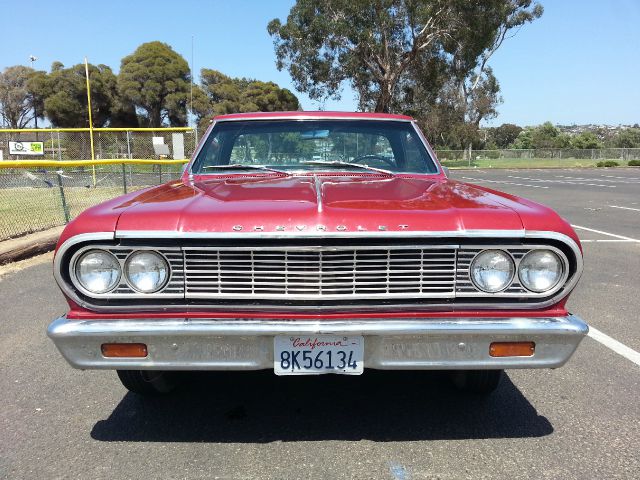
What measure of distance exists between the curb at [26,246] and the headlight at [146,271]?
5569mm

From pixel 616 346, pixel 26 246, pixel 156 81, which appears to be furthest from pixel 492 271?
pixel 156 81

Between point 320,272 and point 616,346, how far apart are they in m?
2.83

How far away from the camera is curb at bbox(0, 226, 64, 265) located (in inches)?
283

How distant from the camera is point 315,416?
118 inches

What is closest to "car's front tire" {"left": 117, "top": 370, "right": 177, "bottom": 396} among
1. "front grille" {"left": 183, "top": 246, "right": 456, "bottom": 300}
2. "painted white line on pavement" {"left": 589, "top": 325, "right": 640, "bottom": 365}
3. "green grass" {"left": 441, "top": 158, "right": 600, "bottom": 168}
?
"front grille" {"left": 183, "top": 246, "right": 456, "bottom": 300}

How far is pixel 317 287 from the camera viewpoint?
2381 mm

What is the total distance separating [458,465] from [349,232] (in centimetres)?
118

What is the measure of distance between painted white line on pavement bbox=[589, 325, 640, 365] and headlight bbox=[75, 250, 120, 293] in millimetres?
3337

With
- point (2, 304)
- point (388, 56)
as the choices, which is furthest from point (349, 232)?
point (388, 56)

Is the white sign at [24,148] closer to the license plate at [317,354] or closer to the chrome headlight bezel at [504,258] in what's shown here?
the license plate at [317,354]

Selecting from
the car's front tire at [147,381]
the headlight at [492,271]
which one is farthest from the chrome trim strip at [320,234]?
the car's front tire at [147,381]

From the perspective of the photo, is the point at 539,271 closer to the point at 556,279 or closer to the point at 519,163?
the point at 556,279

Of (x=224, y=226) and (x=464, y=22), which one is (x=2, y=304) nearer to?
(x=224, y=226)

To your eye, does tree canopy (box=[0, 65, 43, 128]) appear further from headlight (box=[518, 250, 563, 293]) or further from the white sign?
headlight (box=[518, 250, 563, 293])
